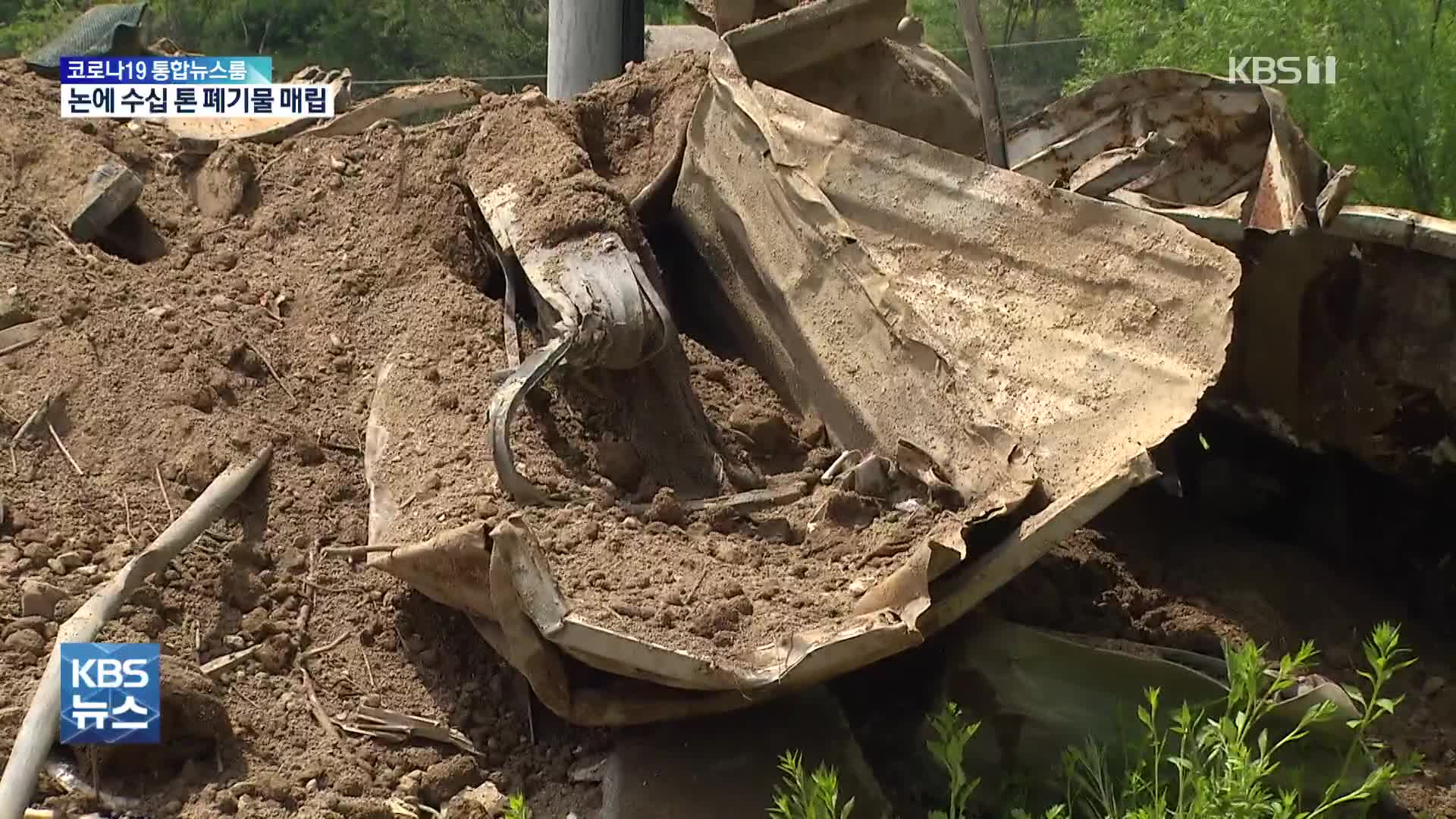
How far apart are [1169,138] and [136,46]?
3.33 metres

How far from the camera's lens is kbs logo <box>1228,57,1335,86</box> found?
6059 millimetres

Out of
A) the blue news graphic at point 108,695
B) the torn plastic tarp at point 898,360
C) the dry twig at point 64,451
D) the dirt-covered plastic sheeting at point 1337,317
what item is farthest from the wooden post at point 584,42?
the blue news graphic at point 108,695

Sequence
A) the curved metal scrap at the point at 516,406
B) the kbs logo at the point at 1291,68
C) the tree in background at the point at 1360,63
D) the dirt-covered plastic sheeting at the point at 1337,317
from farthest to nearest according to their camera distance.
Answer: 1. the tree in background at the point at 1360,63
2. the kbs logo at the point at 1291,68
3. the dirt-covered plastic sheeting at the point at 1337,317
4. the curved metal scrap at the point at 516,406

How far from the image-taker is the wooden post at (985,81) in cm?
342

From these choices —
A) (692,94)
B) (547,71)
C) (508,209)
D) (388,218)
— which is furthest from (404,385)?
(547,71)

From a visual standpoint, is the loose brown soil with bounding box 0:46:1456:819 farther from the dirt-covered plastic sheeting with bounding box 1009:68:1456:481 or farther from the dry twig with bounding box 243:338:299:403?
the dirt-covered plastic sheeting with bounding box 1009:68:1456:481

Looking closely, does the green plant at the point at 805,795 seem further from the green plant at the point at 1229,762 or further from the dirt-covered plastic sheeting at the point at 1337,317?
the dirt-covered plastic sheeting at the point at 1337,317

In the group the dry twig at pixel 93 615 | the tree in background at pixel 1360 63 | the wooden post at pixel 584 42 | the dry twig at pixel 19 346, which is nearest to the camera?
the dry twig at pixel 93 615

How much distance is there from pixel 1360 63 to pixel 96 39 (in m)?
5.35

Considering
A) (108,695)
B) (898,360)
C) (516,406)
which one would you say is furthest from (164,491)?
(898,360)

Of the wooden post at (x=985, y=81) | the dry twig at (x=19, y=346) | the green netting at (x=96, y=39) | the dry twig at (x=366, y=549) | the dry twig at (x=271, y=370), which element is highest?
the green netting at (x=96, y=39)

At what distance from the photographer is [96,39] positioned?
182 inches

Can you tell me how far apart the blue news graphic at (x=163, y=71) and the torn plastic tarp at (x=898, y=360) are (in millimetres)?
1723

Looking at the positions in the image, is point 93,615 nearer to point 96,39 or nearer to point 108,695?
point 108,695
